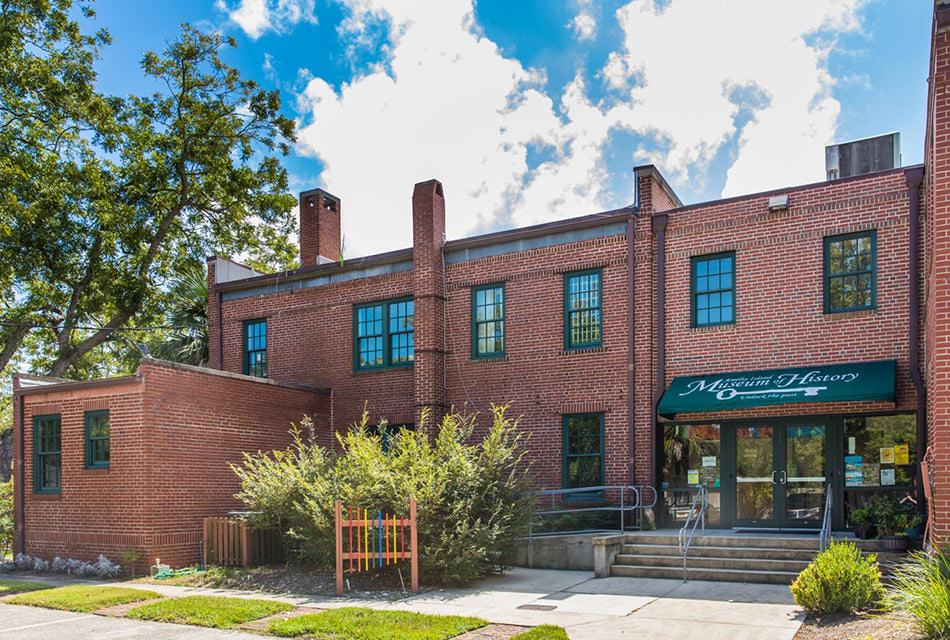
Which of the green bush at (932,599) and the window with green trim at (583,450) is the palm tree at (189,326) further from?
the green bush at (932,599)

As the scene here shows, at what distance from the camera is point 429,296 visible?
19.1 m

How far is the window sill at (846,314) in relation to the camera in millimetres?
14624

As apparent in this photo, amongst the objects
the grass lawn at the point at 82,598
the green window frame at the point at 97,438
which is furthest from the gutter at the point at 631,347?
the green window frame at the point at 97,438

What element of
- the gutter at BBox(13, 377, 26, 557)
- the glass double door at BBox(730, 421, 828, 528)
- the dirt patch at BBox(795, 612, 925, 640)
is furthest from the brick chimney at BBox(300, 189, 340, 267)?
the dirt patch at BBox(795, 612, 925, 640)

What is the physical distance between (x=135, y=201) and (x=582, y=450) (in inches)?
741

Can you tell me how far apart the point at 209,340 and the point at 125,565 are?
28.4 ft

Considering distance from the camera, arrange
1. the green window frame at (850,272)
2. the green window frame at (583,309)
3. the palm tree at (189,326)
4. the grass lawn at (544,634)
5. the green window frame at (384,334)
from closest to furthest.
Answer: the grass lawn at (544,634)
the green window frame at (850,272)
the green window frame at (583,309)
the green window frame at (384,334)
the palm tree at (189,326)

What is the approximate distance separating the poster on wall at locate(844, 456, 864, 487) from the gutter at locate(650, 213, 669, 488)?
3.54 metres

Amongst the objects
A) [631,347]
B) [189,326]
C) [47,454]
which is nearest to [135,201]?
[189,326]

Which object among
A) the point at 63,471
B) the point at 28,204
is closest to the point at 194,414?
the point at 63,471

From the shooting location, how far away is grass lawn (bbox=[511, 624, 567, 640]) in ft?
29.7

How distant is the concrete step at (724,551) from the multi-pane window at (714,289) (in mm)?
4681

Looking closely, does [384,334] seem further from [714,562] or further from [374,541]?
[714,562]

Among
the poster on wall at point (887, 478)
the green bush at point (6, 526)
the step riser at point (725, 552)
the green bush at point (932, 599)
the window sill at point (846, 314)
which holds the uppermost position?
the window sill at point (846, 314)
